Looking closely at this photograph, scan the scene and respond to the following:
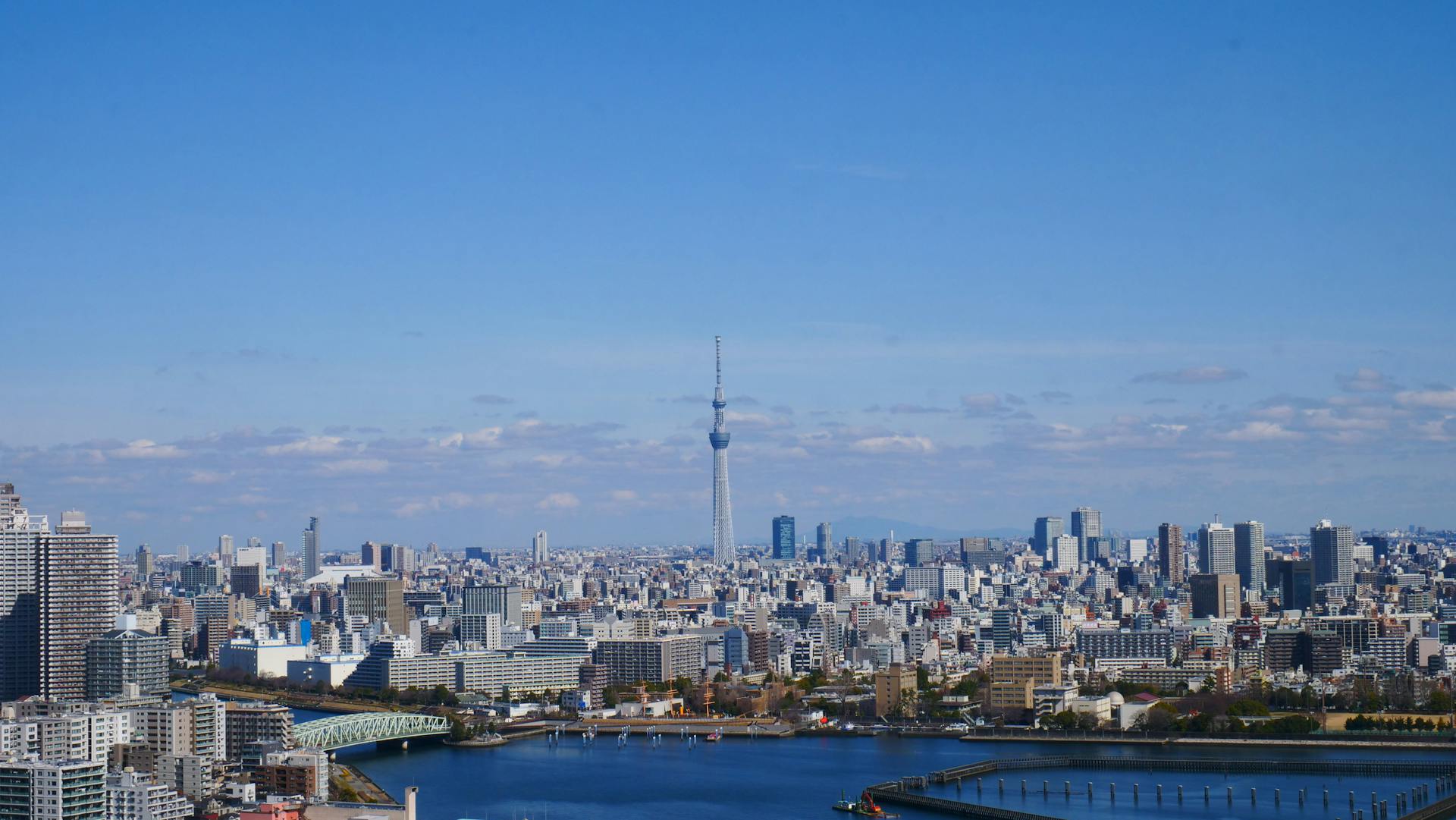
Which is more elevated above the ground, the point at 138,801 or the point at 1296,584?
the point at 1296,584

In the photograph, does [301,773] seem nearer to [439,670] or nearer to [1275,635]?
[439,670]

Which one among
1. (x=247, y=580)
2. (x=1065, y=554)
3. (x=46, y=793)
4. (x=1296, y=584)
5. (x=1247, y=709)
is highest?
(x=1065, y=554)

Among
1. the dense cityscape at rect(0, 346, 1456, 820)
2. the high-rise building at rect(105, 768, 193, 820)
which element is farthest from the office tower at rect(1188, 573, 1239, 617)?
the high-rise building at rect(105, 768, 193, 820)

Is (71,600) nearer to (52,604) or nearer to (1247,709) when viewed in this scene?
(52,604)

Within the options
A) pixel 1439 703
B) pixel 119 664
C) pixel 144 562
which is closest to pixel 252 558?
pixel 144 562

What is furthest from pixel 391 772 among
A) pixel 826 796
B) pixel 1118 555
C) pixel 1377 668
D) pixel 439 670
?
pixel 1118 555

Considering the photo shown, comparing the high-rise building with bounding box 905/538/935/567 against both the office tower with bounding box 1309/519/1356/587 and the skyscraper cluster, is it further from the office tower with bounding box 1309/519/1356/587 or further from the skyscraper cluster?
the skyscraper cluster
